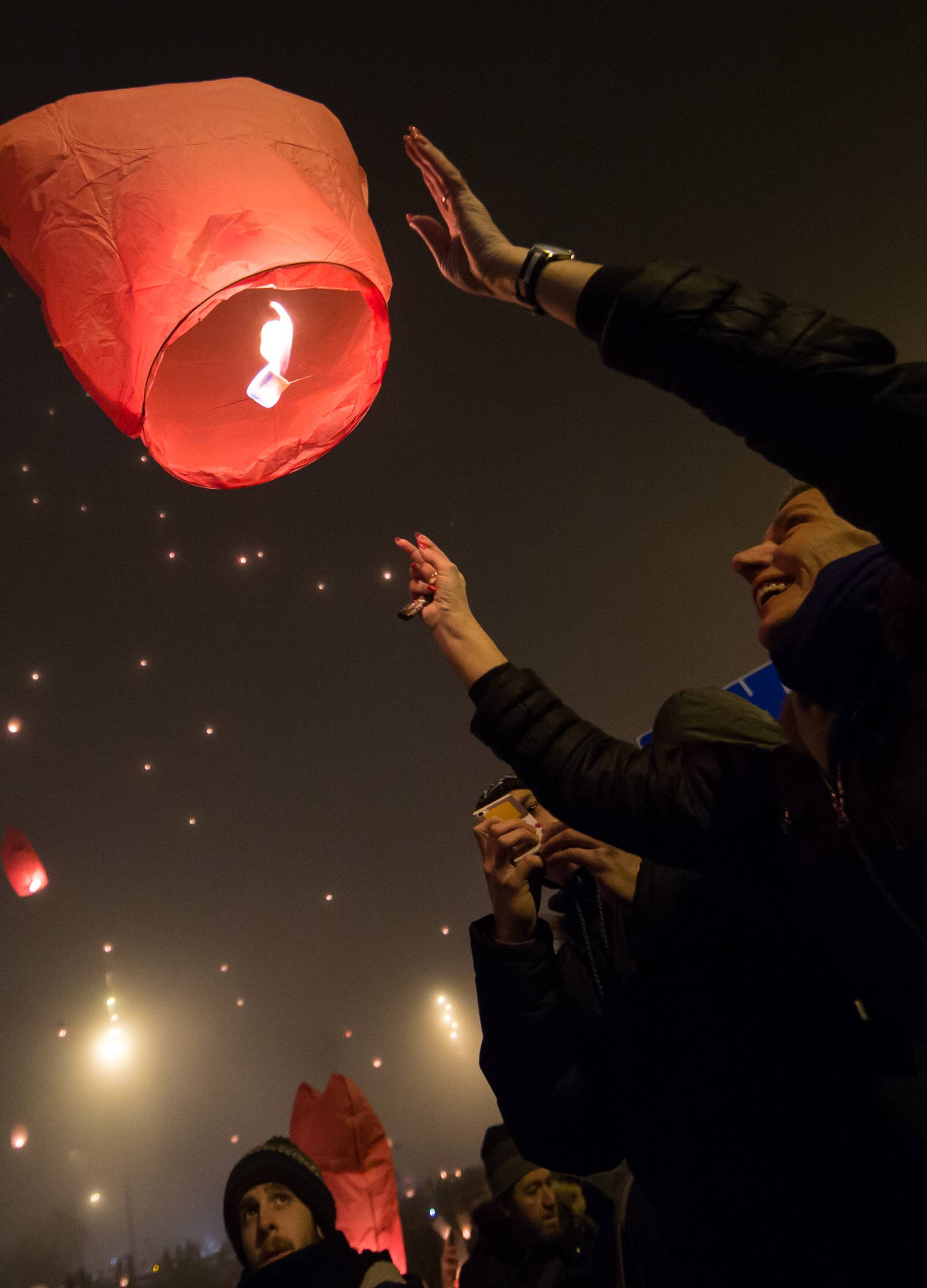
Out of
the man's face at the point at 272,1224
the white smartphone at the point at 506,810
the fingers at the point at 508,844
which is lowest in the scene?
the man's face at the point at 272,1224

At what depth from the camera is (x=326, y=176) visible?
1642 mm

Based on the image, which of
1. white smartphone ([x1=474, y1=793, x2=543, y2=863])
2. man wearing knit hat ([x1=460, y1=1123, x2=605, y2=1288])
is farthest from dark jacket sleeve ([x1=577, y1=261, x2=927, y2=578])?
man wearing knit hat ([x1=460, y1=1123, x2=605, y2=1288])

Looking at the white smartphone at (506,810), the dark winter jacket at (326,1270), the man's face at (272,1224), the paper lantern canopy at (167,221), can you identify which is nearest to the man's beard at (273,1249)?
the man's face at (272,1224)

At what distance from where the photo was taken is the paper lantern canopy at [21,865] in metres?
9.34

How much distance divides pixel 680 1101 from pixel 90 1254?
2486 cm

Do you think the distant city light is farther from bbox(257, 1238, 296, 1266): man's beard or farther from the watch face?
the watch face

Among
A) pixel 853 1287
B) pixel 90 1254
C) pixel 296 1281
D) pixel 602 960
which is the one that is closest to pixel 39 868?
pixel 296 1281

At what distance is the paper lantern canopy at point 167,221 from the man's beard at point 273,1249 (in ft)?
8.51

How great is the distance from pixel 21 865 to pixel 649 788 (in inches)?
425

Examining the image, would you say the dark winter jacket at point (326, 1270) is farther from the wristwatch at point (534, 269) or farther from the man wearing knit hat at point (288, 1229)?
the wristwatch at point (534, 269)

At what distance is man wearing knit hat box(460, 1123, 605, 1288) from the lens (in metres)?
2.35

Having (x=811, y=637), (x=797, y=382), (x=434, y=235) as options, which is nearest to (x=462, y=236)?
(x=434, y=235)

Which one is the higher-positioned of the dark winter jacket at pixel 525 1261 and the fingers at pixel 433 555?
the fingers at pixel 433 555

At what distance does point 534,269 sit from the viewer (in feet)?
3.88
